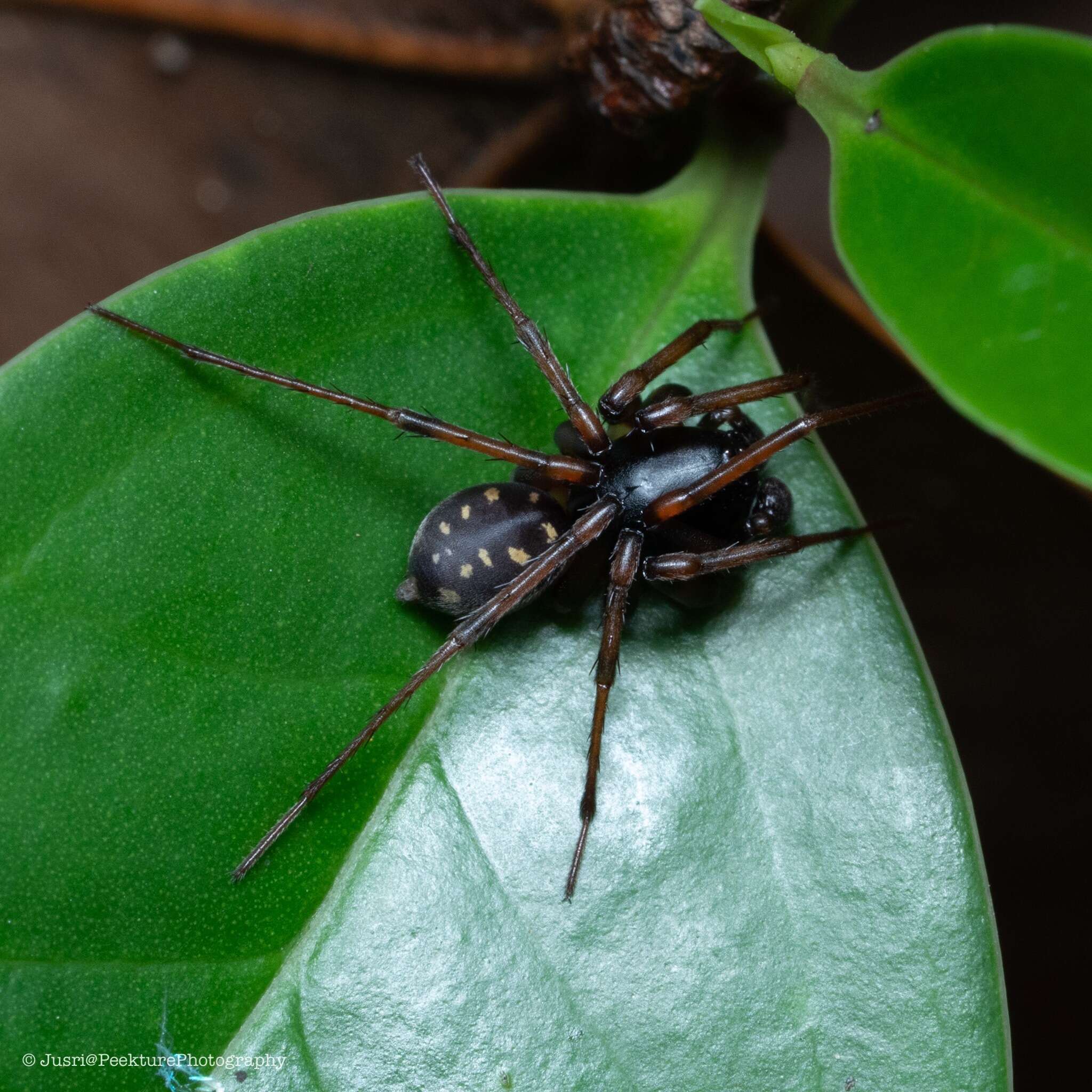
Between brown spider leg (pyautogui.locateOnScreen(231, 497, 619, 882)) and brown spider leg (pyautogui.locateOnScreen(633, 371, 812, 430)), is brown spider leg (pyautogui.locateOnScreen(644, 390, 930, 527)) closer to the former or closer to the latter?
brown spider leg (pyautogui.locateOnScreen(633, 371, 812, 430))

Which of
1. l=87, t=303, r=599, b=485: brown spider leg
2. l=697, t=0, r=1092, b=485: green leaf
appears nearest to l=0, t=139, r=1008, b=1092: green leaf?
l=87, t=303, r=599, b=485: brown spider leg

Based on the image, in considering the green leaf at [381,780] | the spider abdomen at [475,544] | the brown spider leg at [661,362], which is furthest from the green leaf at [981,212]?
the spider abdomen at [475,544]

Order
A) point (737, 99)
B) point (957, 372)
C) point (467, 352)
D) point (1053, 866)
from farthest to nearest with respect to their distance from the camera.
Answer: point (1053, 866)
point (737, 99)
point (467, 352)
point (957, 372)

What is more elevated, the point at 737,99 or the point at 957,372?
the point at 737,99

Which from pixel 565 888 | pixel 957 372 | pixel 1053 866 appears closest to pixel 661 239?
pixel 957 372

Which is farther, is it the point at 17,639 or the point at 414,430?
the point at 414,430

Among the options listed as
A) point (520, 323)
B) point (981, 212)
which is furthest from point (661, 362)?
point (981, 212)

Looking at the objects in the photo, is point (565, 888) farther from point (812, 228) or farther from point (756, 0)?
point (812, 228)

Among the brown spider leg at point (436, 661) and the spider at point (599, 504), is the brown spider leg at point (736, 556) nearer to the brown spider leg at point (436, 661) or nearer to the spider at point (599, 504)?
the spider at point (599, 504)
